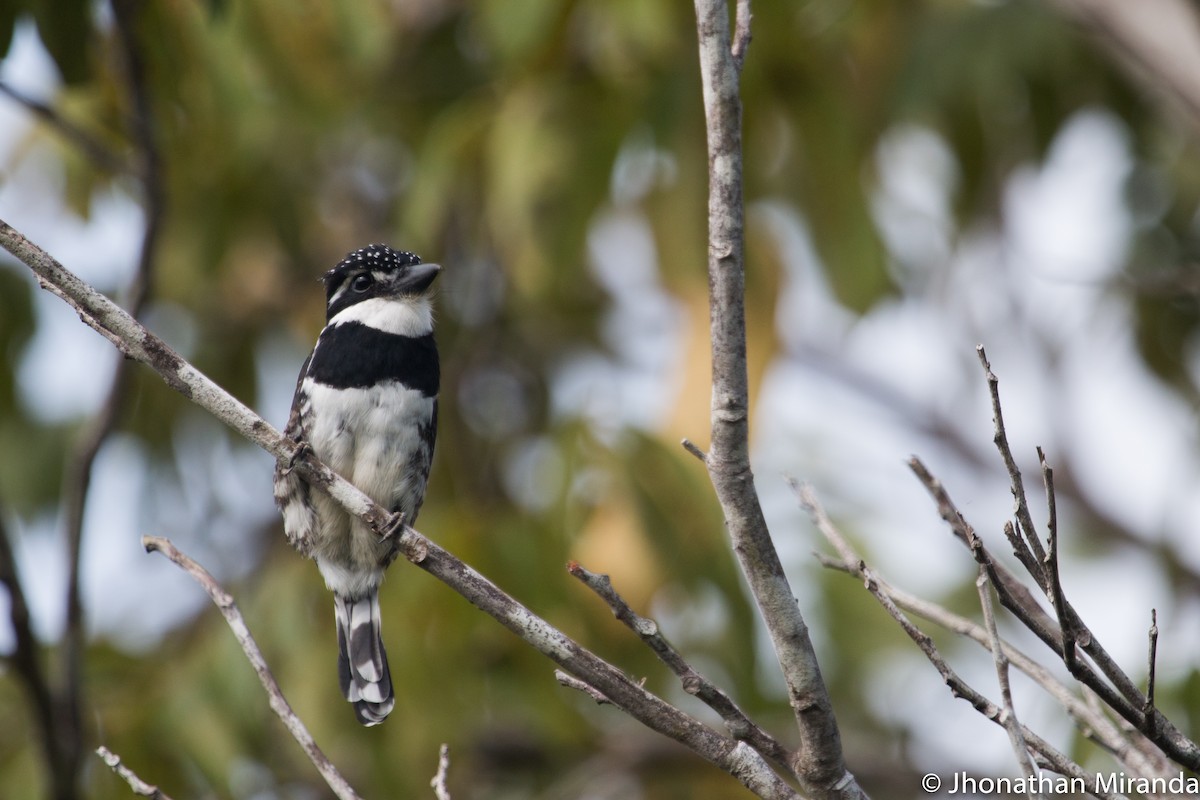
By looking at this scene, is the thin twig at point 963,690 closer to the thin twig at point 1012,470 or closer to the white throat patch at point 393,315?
the thin twig at point 1012,470

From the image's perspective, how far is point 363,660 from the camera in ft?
11.5

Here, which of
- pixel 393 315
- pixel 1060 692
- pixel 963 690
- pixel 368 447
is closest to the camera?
pixel 963 690

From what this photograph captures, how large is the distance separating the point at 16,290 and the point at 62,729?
5.18ft

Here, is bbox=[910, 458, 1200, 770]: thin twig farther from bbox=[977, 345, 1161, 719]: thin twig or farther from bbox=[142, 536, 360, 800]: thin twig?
bbox=[142, 536, 360, 800]: thin twig

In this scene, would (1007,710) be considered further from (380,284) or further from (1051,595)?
(380,284)

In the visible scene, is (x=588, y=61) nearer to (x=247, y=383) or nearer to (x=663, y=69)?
(x=663, y=69)

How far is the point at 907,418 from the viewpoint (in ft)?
22.4

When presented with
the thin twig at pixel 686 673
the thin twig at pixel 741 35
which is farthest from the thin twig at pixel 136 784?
the thin twig at pixel 741 35

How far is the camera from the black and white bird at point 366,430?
3.41 metres

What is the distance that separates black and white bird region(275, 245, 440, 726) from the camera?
3.41m

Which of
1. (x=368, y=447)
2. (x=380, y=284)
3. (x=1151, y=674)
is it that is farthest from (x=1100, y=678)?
(x=380, y=284)

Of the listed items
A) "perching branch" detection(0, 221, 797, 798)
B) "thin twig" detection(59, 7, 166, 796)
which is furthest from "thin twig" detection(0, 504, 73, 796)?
"perching branch" detection(0, 221, 797, 798)

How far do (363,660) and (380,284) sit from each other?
3.26 feet

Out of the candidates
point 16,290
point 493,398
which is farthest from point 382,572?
point 493,398
